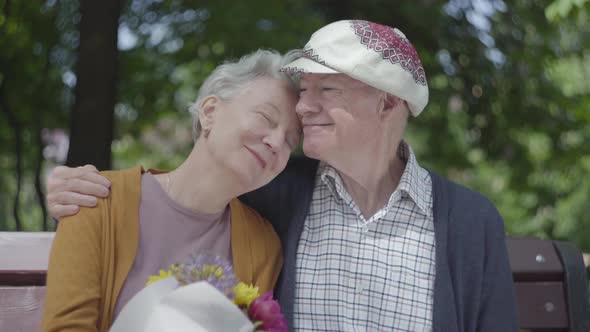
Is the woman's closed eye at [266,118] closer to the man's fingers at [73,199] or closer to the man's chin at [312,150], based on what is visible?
the man's chin at [312,150]

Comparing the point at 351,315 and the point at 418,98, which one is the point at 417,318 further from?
the point at 418,98

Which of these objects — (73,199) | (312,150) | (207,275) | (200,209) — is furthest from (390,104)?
(73,199)

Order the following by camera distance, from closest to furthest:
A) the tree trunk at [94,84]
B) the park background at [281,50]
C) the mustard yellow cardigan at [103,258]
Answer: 1. the mustard yellow cardigan at [103,258]
2. the tree trunk at [94,84]
3. the park background at [281,50]

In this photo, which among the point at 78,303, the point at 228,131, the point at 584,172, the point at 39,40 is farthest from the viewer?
the point at 584,172

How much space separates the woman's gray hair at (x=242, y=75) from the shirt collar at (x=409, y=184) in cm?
34

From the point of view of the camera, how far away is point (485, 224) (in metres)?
2.54

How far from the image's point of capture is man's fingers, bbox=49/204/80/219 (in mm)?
2301

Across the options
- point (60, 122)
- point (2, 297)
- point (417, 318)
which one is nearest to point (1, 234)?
point (2, 297)

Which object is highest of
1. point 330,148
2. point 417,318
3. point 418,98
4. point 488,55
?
point 488,55

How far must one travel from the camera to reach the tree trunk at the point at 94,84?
3.98 m

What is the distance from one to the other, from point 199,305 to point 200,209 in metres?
0.74

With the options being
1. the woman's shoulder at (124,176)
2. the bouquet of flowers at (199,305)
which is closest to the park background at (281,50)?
the woman's shoulder at (124,176)

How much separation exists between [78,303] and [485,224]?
4.45 feet

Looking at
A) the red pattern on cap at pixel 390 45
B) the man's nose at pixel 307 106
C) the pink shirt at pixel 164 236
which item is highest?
the red pattern on cap at pixel 390 45
